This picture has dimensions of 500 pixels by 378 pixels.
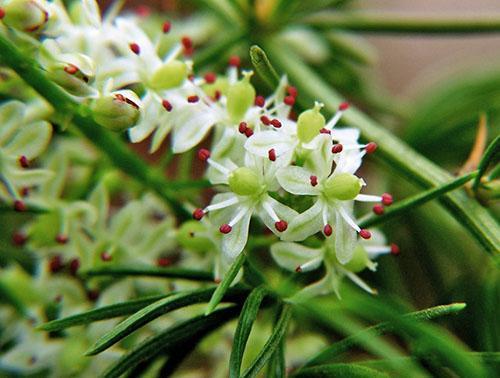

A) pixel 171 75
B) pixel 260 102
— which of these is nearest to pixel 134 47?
pixel 171 75

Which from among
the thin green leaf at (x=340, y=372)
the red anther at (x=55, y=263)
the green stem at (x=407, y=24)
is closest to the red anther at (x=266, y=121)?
the thin green leaf at (x=340, y=372)

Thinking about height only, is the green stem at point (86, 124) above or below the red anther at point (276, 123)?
below

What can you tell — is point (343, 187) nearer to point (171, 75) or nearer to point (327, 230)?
point (327, 230)

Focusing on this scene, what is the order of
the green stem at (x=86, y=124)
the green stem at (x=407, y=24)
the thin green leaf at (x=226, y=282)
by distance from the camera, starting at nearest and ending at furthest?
the thin green leaf at (x=226, y=282), the green stem at (x=86, y=124), the green stem at (x=407, y=24)

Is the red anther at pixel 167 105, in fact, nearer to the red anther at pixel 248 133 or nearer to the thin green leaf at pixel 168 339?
the red anther at pixel 248 133

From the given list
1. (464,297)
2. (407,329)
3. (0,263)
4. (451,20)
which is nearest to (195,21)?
(451,20)

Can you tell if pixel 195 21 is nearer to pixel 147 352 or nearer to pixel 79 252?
pixel 79 252
